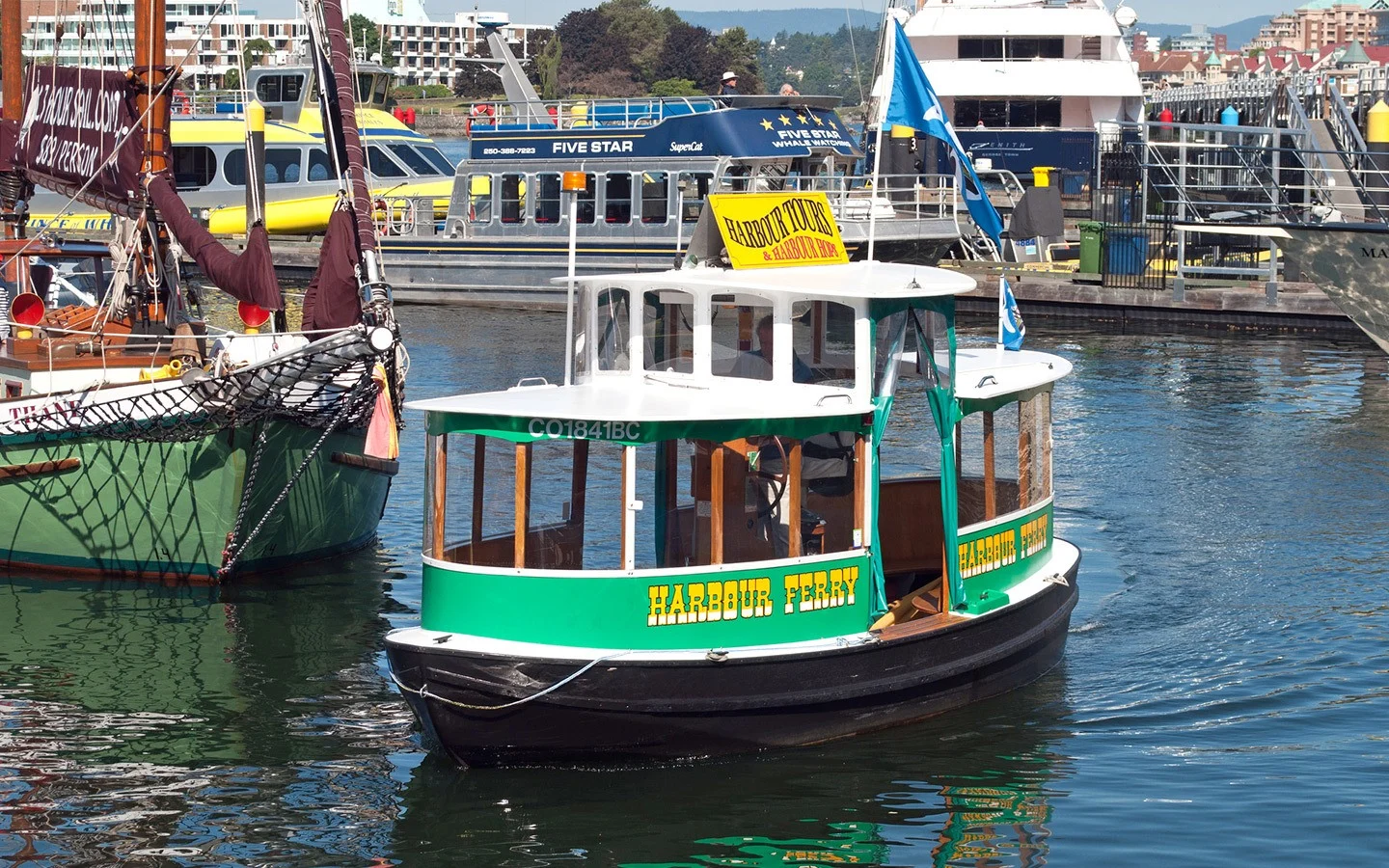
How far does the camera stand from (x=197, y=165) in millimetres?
42781

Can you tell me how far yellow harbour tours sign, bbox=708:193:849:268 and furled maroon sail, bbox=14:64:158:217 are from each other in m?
7.56

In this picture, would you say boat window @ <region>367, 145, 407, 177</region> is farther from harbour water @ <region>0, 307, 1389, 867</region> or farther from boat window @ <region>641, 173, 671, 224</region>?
harbour water @ <region>0, 307, 1389, 867</region>

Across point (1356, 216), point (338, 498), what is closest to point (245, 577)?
point (338, 498)

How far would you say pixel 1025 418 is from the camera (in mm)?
13578

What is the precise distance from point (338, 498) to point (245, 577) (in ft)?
3.89

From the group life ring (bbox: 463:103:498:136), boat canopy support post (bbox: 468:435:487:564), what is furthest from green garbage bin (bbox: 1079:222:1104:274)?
boat canopy support post (bbox: 468:435:487:564)

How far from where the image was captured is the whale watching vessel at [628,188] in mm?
33188

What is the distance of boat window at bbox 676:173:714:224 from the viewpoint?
33750 mm

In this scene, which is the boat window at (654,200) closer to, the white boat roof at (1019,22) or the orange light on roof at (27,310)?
the orange light on roof at (27,310)

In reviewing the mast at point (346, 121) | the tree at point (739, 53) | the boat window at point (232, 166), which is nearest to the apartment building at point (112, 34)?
the mast at point (346, 121)

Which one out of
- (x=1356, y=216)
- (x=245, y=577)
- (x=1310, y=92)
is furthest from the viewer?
(x=1310, y=92)

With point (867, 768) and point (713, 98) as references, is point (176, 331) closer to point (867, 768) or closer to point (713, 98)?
point (867, 768)

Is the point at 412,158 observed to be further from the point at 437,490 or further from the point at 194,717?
the point at 437,490

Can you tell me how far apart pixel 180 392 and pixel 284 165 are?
92.5 feet
